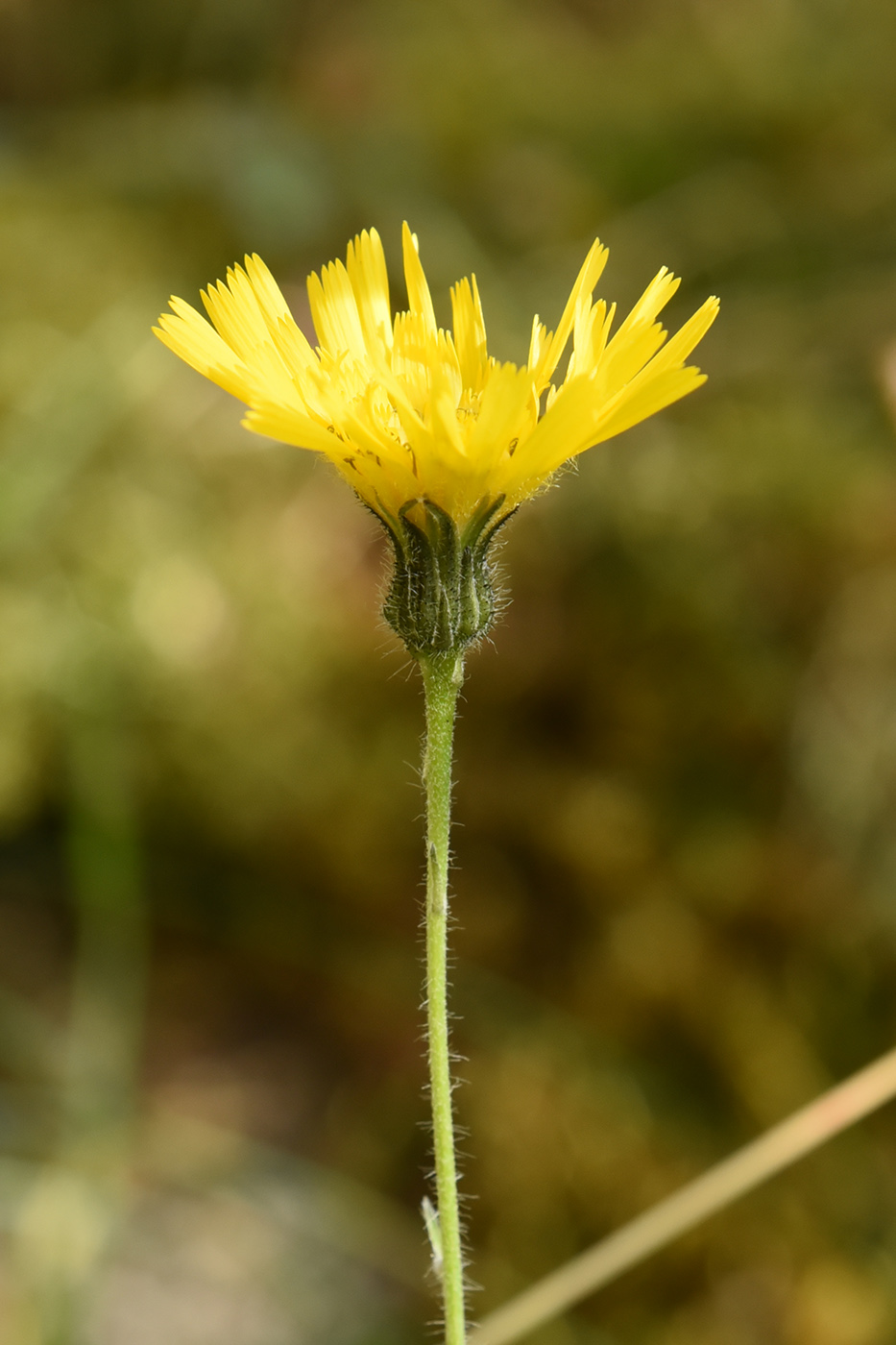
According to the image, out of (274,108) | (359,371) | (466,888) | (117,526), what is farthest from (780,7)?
(359,371)

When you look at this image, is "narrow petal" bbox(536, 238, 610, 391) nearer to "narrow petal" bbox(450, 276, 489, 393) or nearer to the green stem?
"narrow petal" bbox(450, 276, 489, 393)

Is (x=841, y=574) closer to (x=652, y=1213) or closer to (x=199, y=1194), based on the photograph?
(x=652, y=1213)

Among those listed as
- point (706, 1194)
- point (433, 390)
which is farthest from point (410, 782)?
point (433, 390)

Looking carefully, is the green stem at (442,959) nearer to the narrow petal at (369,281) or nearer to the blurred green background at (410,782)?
the narrow petal at (369,281)

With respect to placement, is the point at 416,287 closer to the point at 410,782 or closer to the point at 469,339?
the point at 469,339

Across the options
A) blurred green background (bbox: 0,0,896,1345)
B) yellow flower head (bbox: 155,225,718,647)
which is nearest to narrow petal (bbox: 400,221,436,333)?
yellow flower head (bbox: 155,225,718,647)

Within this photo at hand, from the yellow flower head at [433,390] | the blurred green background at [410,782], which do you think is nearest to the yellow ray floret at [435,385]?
the yellow flower head at [433,390]

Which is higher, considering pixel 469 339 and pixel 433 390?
pixel 469 339

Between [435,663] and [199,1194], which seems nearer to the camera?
[435,663]
